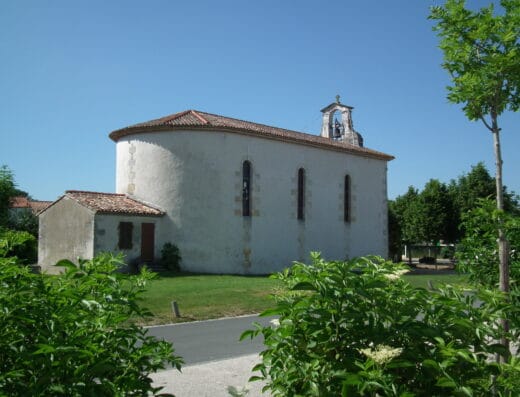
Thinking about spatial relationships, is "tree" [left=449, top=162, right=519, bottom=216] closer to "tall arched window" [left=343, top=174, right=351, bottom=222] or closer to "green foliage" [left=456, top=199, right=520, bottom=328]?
"tall arched window" [left=343, top=174, right=351, bottom=222]

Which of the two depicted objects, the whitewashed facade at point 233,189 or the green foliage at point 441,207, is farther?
the green foliage at point 441,207

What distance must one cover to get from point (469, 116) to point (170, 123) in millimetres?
21363

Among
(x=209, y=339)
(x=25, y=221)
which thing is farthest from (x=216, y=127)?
(x=25, y=221)

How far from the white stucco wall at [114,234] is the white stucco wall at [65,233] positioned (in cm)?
30

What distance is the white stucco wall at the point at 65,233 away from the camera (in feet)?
74.5

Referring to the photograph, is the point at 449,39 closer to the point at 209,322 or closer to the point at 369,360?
the point at 369,360

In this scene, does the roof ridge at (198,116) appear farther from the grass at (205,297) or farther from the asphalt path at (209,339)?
the asphalt path at (209,339)

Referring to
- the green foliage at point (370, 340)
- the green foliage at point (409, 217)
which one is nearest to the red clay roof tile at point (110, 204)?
the green foliage at point (370, 340)

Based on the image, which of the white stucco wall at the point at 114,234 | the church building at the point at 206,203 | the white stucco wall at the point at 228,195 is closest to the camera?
the white stucco wall at the point at 114,234

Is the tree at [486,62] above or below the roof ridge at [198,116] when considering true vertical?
below

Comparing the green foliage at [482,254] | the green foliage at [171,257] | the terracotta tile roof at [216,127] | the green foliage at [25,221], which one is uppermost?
the terracotta tile roof at [216,127]

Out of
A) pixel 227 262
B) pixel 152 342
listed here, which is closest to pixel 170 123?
pixel 227 262

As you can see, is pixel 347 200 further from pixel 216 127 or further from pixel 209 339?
pixel 209 339

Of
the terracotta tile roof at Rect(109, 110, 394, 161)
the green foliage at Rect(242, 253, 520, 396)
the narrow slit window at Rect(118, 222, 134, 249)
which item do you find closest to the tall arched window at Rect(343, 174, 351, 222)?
the terracotta tile roof at Rect(109, 110, 394, 161)
